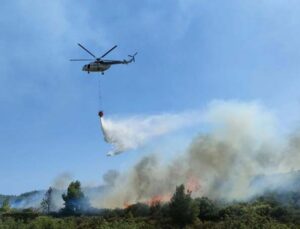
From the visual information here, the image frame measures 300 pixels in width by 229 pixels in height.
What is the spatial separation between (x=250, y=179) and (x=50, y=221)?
246 feet

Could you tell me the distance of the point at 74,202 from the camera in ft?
484

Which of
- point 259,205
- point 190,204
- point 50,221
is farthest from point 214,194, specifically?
point 50,221

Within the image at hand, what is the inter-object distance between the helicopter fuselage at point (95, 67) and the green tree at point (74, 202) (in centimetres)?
7130

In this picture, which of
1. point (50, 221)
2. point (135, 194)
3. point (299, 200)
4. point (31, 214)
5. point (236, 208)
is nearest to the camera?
point (50, 221)

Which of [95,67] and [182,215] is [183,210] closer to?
[182,215]

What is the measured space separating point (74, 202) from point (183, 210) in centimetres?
5427

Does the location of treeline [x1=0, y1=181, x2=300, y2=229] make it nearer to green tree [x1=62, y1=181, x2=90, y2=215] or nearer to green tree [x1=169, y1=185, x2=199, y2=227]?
green tree [x1=169, y1=185, x2=199, y2=227]

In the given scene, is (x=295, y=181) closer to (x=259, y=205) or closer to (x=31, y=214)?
(x=259, y=205)

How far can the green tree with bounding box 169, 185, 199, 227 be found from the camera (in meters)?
102

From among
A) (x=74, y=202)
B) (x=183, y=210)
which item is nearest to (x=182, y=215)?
(x=183, y=210)

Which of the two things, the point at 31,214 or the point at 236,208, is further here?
the point at 31,214

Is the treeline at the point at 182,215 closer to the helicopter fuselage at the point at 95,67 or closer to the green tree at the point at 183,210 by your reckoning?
the green tree at the point at 183,210

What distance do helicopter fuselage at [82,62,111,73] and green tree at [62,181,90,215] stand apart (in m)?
71.3

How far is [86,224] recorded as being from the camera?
107 m
